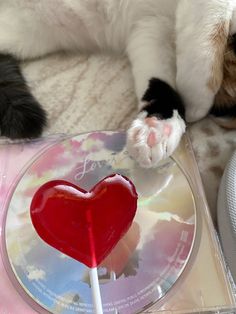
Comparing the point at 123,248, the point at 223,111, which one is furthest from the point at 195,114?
the point at 123,248

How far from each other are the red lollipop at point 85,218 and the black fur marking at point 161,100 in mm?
233

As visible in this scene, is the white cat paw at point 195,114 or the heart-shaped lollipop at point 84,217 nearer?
the heart-shaped lollipop at point 84,217

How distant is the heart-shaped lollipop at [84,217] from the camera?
0.75m

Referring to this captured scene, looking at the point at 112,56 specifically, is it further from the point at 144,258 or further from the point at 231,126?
the point at 144,258

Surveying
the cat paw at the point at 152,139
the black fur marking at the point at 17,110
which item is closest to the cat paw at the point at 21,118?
the black fur marking at the point at 17,110

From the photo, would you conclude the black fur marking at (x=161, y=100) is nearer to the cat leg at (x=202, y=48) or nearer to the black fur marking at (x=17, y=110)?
the cat leg at (x=202, y=48)

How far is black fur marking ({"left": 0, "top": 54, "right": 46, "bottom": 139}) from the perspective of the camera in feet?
3.23

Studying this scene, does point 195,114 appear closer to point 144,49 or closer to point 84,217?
point 144,49

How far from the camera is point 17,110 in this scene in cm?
101

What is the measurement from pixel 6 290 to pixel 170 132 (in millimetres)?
400

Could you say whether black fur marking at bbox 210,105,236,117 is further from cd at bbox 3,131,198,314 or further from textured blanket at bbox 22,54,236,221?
cd at bbox 3,131,198,314

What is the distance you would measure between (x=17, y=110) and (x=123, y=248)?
36 centimetres

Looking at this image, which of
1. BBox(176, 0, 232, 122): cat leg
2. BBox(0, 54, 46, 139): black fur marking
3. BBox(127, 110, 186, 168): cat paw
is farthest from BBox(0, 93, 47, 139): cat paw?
BBox(176, 0, 232, 122): cat leg

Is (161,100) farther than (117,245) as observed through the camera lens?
Yes
